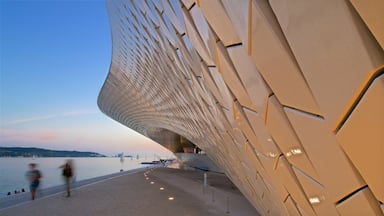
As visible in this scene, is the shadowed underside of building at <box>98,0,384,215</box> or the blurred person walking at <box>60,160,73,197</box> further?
the blurred person walking at <box>60,160,73,197</box>

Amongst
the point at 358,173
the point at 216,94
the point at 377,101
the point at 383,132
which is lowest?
the point at 358,173

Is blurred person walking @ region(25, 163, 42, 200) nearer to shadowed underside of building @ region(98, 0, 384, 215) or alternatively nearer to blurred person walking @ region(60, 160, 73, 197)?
blurred person walking @ region(60, 160, 73, 197)

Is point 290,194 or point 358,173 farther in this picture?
point 290,194

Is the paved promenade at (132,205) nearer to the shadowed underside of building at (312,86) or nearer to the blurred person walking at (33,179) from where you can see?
the blurred person walking at (33,179)

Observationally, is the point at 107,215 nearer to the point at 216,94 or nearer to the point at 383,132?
the point at 216,94

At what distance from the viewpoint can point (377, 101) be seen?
1.63 m

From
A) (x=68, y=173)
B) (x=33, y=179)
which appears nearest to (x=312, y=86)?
(x=33, y=179)

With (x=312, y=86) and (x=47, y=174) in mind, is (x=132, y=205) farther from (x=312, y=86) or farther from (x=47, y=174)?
(x=47, y=174)

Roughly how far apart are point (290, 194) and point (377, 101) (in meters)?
3.08

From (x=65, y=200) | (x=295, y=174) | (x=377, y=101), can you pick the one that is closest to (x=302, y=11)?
(x=377, y=101)

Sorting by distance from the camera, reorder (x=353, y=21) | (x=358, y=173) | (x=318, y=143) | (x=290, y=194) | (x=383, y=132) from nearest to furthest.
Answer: (x=353, y=21) → (x=383, y=132) → (x=358, y=173) → (x=318, y=143) → (x=290, y=194)

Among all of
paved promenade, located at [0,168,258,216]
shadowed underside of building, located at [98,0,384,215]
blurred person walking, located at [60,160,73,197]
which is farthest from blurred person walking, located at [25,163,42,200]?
shadowed underside of building, located at [98,0,384,215]

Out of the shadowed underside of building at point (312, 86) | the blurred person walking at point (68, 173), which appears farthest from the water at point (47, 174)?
the shadowed underside of building at point (312, 86)

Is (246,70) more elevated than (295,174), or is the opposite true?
(246,70)
